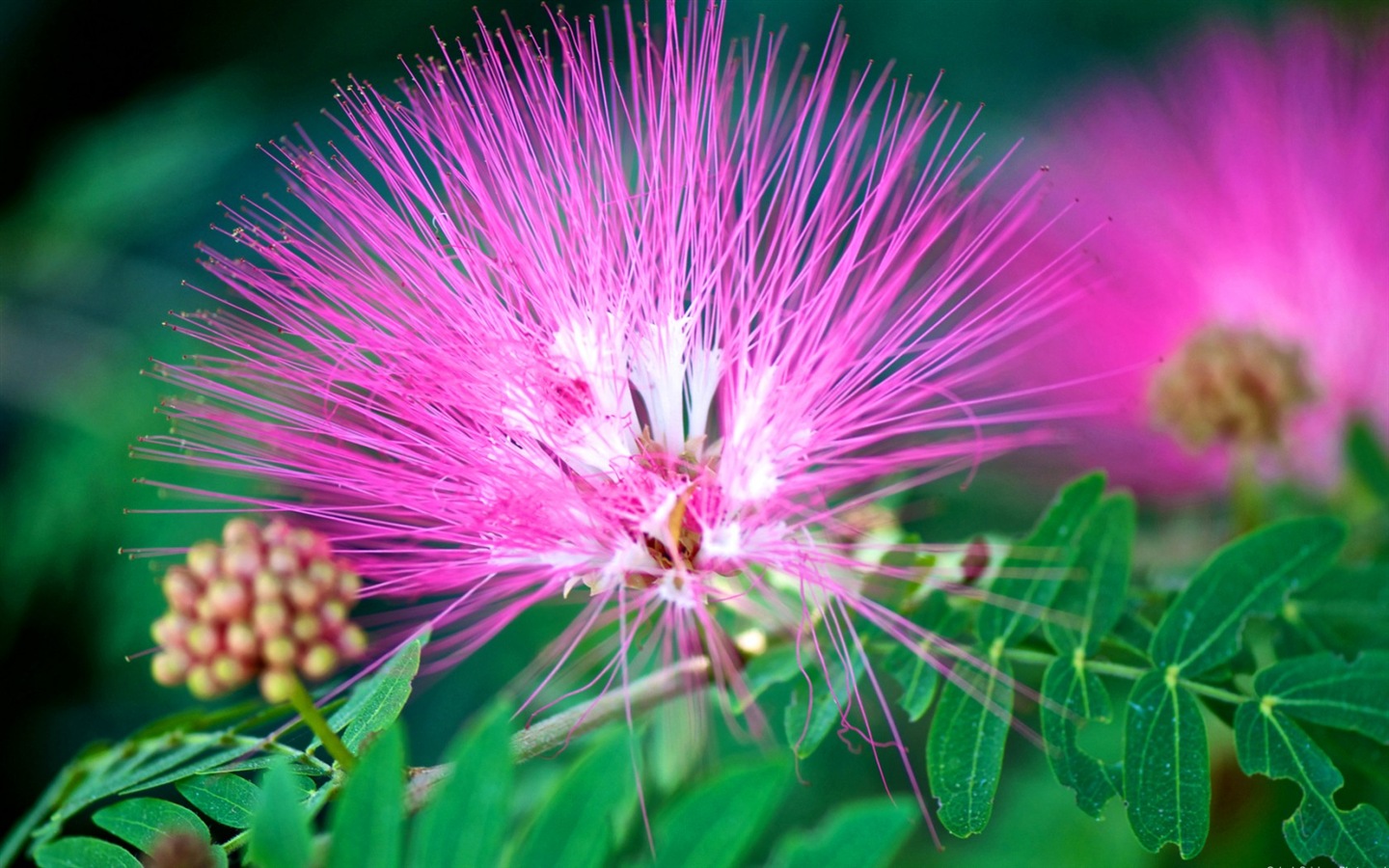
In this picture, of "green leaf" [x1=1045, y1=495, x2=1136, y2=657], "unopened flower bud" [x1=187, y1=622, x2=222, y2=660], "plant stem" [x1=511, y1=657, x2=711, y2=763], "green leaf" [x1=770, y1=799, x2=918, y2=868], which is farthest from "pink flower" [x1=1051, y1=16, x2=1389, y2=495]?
"unopened flower bud" [x1=187, y1=622, x2=222, y2=660]

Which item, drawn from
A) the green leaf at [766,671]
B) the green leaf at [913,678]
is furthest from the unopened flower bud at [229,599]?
the green leaf at [913,678]

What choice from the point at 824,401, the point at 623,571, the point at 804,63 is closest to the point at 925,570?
the point at 824,401

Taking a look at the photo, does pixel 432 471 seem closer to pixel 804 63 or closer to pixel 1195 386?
pixel 1195 386

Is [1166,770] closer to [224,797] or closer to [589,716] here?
[589,716]

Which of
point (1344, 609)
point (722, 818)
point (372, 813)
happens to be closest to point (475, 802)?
point (372, 813)

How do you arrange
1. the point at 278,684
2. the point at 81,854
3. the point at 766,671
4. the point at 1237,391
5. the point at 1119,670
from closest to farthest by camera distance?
the point at 278,684
the point at 81,854
the point at 1119,670
the point at 766,671
the point at 1237,391

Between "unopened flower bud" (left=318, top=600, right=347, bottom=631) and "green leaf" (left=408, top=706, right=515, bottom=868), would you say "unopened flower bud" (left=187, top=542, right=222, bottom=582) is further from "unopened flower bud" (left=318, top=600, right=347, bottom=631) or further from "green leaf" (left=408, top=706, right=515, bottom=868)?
"green leaf" (left=408, top=706, right=515, bottom=868)
